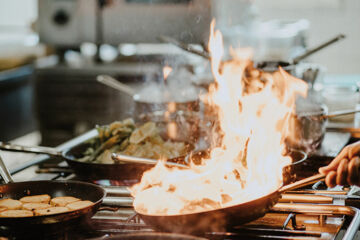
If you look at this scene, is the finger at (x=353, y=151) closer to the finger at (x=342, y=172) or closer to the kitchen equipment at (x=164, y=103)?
the finger at (x=342, y=172)

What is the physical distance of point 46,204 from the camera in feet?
4.81

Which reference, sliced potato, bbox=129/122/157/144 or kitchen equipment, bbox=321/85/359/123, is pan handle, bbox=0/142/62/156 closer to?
sliced potato, bbox=129/122/157/144

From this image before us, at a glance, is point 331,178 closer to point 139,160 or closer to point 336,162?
point 336,162

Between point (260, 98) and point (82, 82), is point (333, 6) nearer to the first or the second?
point (82, 82)

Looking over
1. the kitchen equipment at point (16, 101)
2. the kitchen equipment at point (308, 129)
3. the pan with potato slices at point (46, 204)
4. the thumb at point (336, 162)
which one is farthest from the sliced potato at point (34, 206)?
the kitchen equipment at point (16, 101)

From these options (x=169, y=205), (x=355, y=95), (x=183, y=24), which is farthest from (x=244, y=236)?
(x=183, y=24)

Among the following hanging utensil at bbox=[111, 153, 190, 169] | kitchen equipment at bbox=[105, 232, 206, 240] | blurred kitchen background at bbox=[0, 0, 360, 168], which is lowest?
kitchen equipment at bbox=[105, 232, 206, 240]

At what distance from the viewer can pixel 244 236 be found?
4.38 ft

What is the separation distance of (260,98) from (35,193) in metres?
0.98

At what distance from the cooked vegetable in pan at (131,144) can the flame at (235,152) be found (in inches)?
8.6

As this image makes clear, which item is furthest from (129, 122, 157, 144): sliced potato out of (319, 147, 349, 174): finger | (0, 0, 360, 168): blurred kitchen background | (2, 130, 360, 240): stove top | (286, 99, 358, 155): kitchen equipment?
(0, 0, 360, 168): blurred kitchen background

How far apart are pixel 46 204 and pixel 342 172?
841mm

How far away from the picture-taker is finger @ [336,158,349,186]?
1277 mm

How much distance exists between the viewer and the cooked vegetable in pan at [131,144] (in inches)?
77.5
